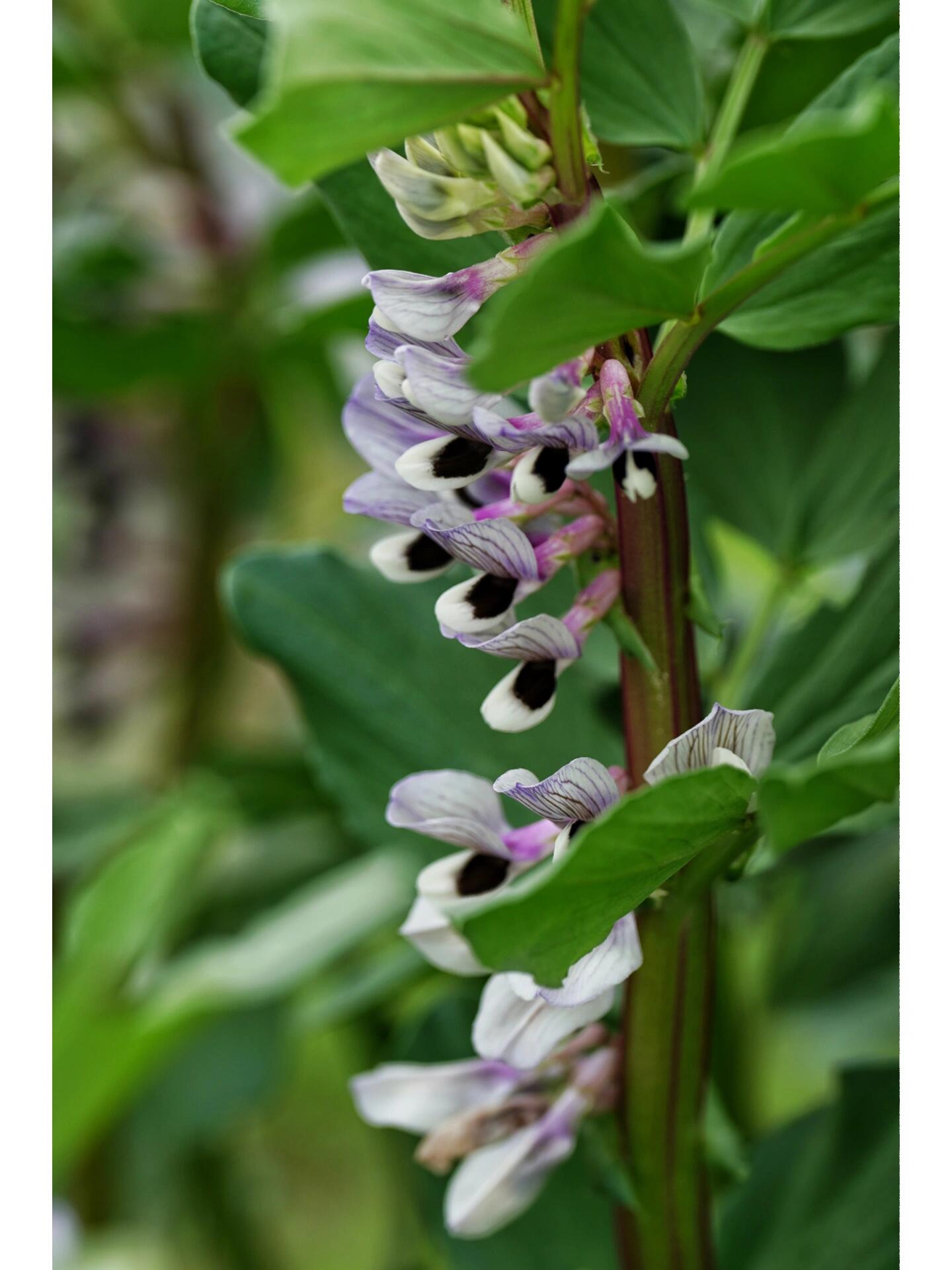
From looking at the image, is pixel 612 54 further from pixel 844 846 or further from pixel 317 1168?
pixel 317 1168

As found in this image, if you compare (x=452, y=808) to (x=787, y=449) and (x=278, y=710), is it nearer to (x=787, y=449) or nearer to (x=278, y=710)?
(x=787, y=449)

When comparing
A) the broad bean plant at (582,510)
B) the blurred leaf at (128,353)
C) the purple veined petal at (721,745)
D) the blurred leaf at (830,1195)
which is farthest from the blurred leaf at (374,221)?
the blurred leaf at (128,353)

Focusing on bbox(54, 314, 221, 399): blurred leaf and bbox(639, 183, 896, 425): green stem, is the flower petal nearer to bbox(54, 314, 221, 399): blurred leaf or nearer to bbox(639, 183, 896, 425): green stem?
bbox(639, 183, 896, 425): green stem

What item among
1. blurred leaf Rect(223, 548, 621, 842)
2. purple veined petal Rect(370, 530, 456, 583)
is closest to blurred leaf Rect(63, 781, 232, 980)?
blurred leaf Rect(223, 548, 621, 842)

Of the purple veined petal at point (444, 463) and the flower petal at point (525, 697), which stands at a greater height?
the purple veined petal at point (444, 463)

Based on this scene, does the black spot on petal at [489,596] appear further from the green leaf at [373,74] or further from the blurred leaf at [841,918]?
the blurred leaf at [841,918]
